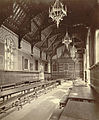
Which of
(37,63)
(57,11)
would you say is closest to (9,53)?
(57,11)

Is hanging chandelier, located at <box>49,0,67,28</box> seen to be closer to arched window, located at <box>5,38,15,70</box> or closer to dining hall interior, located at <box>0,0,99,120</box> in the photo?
dining hall interior, located at <box>0,0,99,120</box>

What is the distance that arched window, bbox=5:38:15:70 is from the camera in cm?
946

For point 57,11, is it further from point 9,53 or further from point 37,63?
point 37,63

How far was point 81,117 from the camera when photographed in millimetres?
2039

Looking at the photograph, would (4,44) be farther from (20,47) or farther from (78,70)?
(78,70)

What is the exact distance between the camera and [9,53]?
9891 mm

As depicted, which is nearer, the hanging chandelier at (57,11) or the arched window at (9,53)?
the hanging chandelier at (57,11)

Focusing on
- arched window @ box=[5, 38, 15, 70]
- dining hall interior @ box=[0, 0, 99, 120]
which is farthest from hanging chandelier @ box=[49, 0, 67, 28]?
arched window @ box=[5, 38, 15, 70]

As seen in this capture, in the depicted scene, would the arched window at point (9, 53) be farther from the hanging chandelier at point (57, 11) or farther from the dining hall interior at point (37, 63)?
the hanging chandelier at point (57, 11)

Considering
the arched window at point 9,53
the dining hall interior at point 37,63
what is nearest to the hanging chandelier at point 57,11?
the dining hall interior at point 37,63

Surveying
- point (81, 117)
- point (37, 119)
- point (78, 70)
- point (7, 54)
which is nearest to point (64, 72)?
point (78, 70)

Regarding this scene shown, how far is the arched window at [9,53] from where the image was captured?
946 centimetres

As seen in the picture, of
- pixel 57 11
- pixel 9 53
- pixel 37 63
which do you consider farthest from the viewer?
pixel 37 63

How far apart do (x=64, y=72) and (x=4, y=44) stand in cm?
1812
